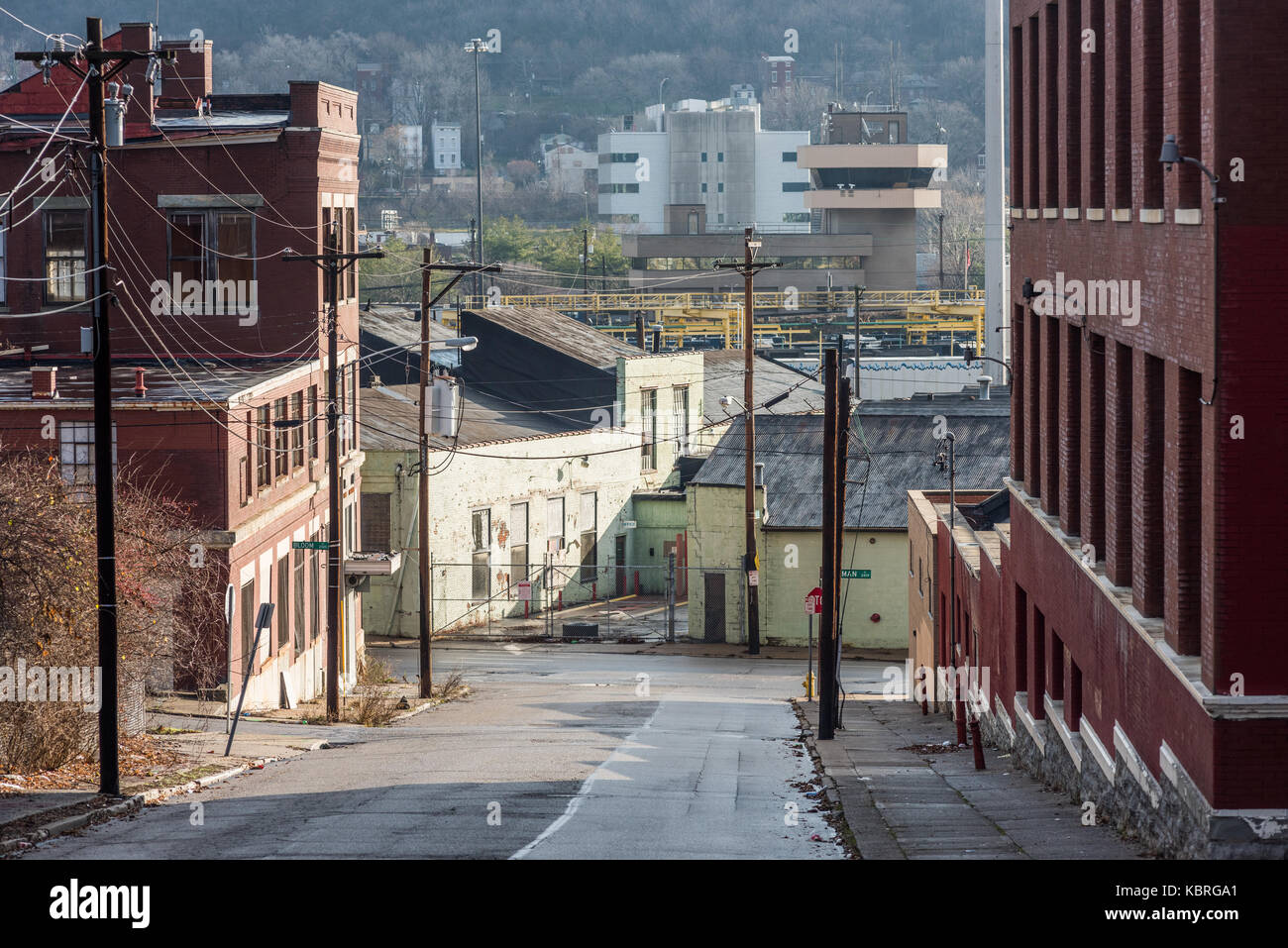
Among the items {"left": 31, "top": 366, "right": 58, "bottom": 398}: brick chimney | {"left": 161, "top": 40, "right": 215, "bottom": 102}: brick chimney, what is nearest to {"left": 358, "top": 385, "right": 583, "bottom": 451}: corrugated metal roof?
{"left": 161, "top": 40, "right": 215, "bottom": 102}: brick chimney

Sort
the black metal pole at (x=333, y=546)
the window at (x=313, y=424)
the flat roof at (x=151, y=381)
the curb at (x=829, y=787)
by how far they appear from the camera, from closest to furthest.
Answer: the curb at (x=829, y=787)
the black metal pole at (x=333, y=546)
the flat roof at (x=151, y=381)
the window at (x=313, y=424)

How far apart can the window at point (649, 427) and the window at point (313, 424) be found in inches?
939

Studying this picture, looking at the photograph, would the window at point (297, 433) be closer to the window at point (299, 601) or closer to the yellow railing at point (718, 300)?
the window at point (299, 601)

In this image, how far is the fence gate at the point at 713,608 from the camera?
49.7 m

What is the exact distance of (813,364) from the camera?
8256 cm

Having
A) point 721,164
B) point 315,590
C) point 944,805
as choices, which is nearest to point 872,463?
point 315,590

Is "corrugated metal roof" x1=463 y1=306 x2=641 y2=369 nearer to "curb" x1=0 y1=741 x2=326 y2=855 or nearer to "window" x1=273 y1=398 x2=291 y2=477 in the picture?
"window" x1=273 y1=398 x2=291 y2=477

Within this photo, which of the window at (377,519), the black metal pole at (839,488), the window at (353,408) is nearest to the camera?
the black metal pole at (839,488)

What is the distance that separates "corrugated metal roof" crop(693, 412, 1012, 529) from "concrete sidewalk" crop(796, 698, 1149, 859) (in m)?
17.9

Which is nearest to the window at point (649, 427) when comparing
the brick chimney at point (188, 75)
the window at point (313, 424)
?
the brick chimney at point (188, 75)

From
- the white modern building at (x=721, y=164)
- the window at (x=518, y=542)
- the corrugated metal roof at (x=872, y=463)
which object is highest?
the white modern building at (x=721, y=164)

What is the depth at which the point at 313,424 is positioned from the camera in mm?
38188

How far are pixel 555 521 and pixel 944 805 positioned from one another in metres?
37.3

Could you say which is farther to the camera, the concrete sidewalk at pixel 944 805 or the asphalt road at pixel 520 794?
the concrete sidewalk at pixel 944 805
